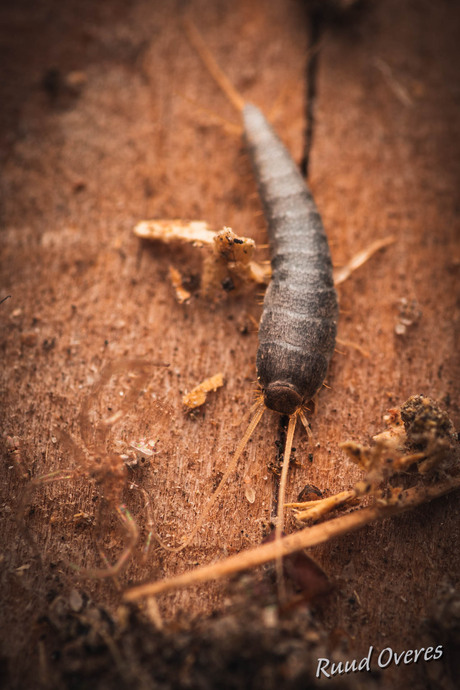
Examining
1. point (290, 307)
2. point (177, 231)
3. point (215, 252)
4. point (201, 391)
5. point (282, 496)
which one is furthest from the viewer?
point (177, 231)

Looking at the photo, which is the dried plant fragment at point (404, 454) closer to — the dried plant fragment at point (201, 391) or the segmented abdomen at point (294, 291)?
the segmented abdomen at point (294, 291)

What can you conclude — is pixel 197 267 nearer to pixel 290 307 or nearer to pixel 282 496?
pixel 290 307

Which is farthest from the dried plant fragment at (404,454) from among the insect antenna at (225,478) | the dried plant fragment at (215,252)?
the dried plant fragment at (215,252)

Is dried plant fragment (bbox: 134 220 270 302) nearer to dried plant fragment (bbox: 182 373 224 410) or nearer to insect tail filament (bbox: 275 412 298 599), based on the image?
dried plant fragment (bbox: 182 373 224 410)

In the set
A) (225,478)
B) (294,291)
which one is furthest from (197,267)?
(225,478)

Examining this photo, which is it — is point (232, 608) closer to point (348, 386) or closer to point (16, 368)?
point (348, 386)

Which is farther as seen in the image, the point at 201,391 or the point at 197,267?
the point at 197,267

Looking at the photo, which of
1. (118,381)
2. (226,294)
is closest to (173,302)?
(226,294)
